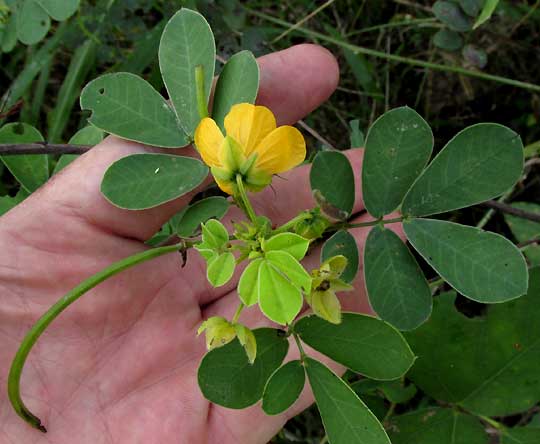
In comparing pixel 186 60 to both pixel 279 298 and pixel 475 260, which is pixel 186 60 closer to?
pixel 279 298

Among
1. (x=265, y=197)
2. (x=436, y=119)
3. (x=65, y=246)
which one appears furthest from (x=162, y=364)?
(x=436, y=119)

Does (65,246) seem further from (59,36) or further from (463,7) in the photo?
(463,7)

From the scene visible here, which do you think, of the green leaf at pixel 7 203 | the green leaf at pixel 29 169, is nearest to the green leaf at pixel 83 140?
the green leaf at pixel 29 169

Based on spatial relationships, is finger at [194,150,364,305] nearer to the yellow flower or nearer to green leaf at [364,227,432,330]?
green leaf at [364,227,432,330]

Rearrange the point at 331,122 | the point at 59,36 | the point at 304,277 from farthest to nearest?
the point at 331,122 → the point at 59,36 → the point at 304,277

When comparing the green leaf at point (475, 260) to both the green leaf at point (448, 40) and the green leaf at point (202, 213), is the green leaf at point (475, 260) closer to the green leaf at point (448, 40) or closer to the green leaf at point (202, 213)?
the green leaf at point (202, 213)

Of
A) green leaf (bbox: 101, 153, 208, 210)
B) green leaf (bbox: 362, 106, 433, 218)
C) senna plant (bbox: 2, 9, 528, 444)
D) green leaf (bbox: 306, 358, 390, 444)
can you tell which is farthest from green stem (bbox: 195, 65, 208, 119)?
green leaf (bbox: 306, 358, 390, 444)
